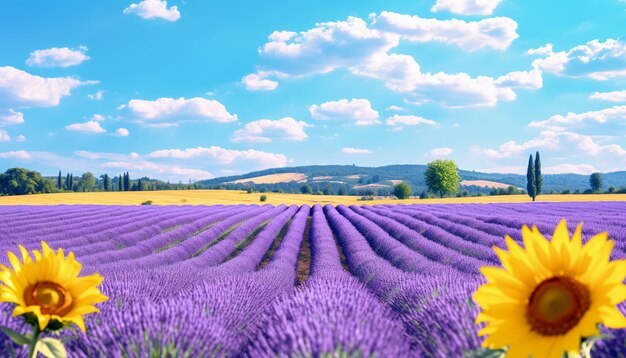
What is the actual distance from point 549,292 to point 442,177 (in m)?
66.2

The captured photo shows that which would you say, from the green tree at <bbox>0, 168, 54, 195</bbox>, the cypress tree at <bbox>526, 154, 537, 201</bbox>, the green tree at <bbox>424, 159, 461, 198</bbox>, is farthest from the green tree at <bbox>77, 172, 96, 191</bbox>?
the cypress tree at <bbox>526, 154, 537, 201</bbox>

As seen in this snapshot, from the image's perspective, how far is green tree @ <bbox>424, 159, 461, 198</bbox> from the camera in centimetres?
6562

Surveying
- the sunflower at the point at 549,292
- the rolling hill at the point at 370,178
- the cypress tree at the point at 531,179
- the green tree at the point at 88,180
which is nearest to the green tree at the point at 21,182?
the green tree at the point at 88,180

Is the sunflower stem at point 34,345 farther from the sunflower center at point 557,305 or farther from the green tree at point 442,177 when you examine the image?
the green tree at point 442,177

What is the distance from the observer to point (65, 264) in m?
1.92

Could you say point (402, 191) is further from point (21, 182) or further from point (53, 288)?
point (53, 288)

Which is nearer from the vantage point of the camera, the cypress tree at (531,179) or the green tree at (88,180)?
the cypress tree at (531,179)

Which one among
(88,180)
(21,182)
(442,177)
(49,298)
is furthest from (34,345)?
(88,180)

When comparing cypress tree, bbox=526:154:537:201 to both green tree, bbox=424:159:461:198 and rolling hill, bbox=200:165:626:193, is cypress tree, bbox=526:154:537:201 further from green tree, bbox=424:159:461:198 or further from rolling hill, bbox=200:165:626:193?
rolling hill, bbox=200:165:626:193

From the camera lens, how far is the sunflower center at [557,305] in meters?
1.32

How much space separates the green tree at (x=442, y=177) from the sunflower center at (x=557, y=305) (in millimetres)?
65876

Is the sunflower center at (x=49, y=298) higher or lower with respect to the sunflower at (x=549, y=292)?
lower

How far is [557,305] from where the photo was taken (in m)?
1.34

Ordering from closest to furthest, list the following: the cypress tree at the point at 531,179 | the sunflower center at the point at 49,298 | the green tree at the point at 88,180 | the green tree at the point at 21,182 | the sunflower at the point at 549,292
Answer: the sunflower at the point at 549,292 < the sunflower center at the point at 49,298 < the cypress tree at the point at 531,179 < the green tree at the point at 21,182 < the green tree at the point at 88,180
